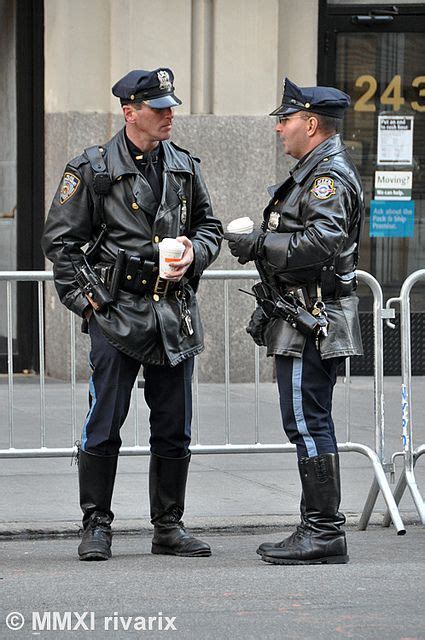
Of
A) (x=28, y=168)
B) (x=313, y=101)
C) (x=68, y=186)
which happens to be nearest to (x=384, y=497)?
(x=313, y=101)

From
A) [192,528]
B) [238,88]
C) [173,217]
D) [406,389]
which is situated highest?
[238,88]

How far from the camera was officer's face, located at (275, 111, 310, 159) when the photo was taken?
19.0ft

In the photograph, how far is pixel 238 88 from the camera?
11.2 m

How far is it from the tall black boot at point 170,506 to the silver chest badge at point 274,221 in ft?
3.64

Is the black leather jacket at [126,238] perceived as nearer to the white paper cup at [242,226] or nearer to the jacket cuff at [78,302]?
the jacket cuff at [78,302]

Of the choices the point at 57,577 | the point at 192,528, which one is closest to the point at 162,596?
the point at 57,577

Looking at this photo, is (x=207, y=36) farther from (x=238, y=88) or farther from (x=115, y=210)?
(x=115, y=210)

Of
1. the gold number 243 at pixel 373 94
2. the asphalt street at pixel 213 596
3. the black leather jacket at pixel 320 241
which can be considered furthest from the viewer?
the gold number 243 at pixel 373 94

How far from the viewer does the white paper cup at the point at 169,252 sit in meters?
5.74

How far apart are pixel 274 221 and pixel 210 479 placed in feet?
8.28

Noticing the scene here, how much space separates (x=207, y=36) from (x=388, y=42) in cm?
164

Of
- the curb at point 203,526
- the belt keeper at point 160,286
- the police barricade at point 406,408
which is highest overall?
the belt keeper at point 160,286

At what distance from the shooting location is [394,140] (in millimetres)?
11648

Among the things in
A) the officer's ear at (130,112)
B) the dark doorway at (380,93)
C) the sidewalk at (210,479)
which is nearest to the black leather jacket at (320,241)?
the officer's ear at (130,112)
